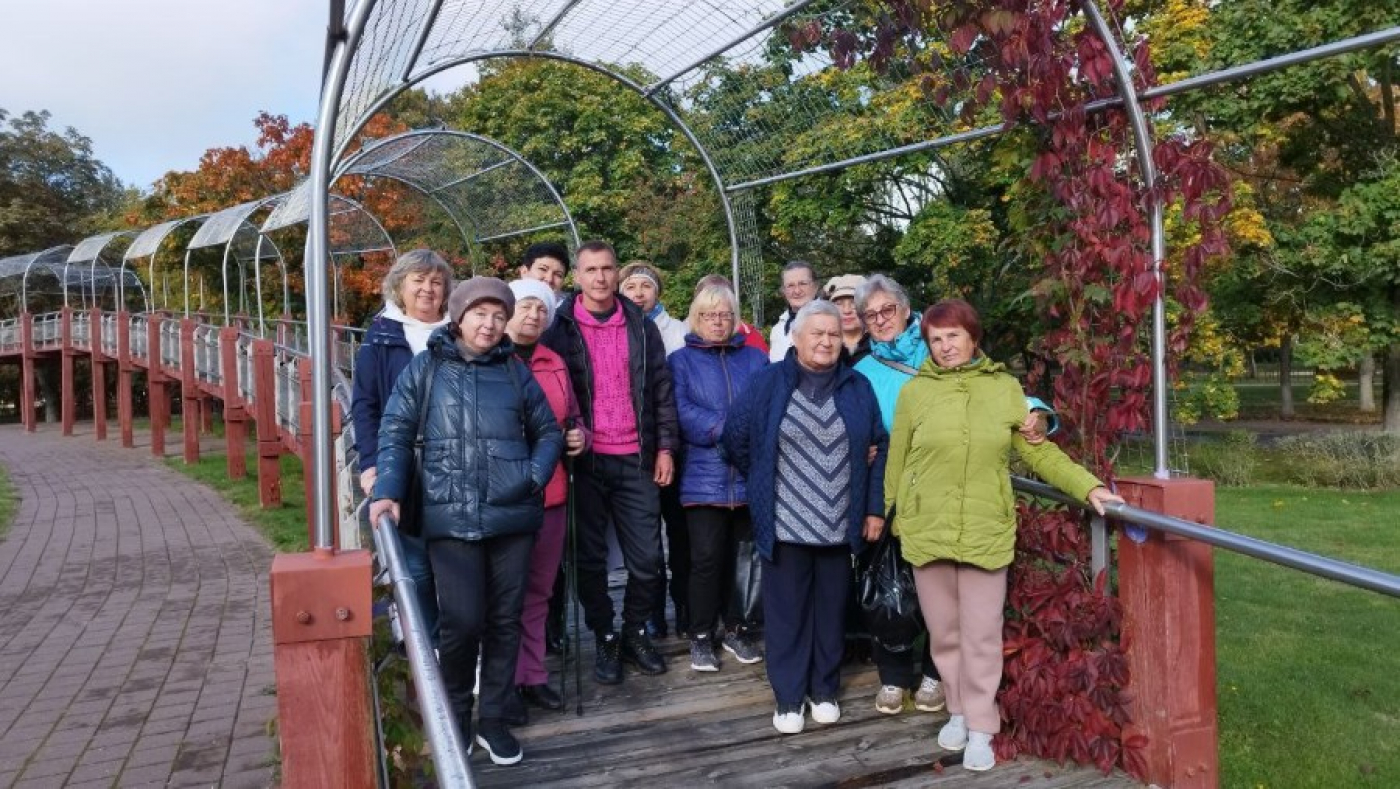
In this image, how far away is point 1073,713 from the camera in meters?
3.49

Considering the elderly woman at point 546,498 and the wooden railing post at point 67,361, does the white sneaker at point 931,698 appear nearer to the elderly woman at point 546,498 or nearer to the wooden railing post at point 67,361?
the elderly woman at point 546,498

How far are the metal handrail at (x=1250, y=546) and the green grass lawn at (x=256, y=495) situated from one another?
29.3 feet

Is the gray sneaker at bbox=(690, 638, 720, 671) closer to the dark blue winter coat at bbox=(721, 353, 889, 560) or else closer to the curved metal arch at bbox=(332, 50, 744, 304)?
the dark blue winter coat at bbox=(721, 353, 889, 560)

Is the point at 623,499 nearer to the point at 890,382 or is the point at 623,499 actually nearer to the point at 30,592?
the point at 890,382

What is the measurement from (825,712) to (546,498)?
4.20 ft

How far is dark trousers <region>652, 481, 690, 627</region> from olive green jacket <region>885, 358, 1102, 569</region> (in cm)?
113

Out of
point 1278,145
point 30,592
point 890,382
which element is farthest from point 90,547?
point 1278,145

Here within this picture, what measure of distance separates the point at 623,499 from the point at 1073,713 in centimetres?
181

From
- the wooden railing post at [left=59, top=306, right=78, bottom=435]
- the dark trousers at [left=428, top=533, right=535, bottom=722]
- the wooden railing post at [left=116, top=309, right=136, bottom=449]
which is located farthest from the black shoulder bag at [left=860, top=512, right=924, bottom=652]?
the wooden railing post at [left=59, top=306, right=78, bottom=435]

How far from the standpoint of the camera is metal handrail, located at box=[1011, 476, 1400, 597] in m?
2.45

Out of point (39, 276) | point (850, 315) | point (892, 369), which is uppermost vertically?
point (39, 276)

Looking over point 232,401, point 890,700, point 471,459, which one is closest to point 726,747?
point 890,700

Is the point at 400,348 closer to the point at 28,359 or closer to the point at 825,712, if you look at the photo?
the point at 825,712

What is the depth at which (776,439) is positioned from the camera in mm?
3801
